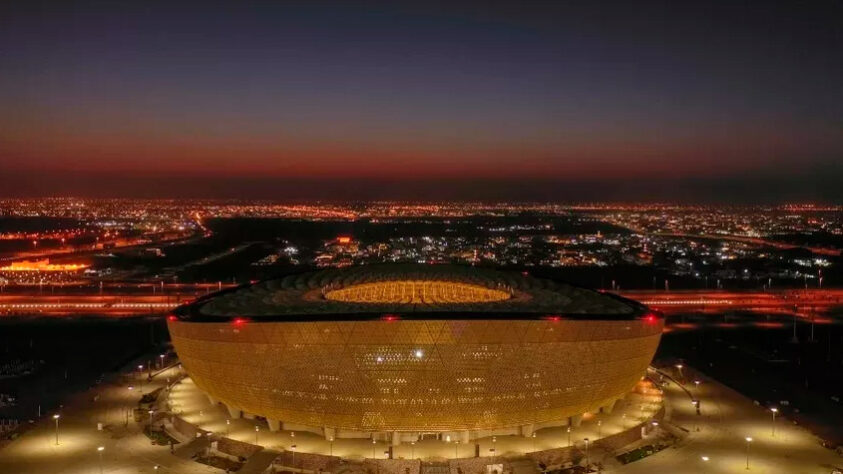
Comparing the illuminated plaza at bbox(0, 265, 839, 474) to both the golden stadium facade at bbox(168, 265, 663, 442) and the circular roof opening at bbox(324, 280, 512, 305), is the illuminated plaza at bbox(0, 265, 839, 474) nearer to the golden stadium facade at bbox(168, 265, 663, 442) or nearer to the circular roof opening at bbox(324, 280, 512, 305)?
the golden stadium facade at bbox(168, 265, 663, 442)

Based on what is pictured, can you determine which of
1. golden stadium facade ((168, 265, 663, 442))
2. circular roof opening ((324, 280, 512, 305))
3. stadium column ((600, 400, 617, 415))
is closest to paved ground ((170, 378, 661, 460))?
stadium column ((600, 400, 617, 415))

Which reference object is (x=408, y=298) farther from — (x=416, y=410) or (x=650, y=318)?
(x=650, y=318)

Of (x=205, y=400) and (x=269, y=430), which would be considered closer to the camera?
(x=269, y=430)

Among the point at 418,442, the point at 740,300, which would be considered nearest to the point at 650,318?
the point at 418,442

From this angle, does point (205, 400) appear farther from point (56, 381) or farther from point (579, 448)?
point (579, 448)

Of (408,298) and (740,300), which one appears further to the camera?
(740,300)

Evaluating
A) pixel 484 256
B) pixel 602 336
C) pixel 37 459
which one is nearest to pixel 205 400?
pixel 37 459

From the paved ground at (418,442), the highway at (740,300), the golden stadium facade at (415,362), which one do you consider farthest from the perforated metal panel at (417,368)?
the highway at (740,300)
